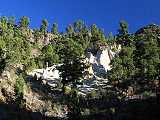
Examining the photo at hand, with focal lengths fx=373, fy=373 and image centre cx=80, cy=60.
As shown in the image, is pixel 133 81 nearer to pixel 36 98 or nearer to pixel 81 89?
pixel 81 89

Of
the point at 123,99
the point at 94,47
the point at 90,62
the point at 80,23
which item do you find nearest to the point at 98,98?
the point at 123,99

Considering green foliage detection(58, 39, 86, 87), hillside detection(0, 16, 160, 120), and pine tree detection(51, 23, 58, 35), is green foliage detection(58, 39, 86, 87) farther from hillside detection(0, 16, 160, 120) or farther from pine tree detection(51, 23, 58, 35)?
pine tree detection(51, 23, 58, 35)

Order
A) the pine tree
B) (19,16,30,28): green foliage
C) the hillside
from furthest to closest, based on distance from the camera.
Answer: the pine tree, (19,16,30,28): green foliage, the hillside

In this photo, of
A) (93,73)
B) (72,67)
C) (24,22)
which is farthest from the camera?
(24,22)

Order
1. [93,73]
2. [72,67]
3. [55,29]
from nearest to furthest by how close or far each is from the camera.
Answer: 1. [72,67]
2. [93,73]
3. [55,29]

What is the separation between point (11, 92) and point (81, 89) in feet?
77.3

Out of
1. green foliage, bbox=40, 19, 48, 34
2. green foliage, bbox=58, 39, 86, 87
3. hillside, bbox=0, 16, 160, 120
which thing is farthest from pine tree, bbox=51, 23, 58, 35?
green foliage, bbox=58, 39, 86, 87

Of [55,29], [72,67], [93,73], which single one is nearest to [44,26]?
[55,29]

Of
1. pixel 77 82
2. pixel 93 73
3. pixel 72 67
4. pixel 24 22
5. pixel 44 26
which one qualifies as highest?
pixel 24 22

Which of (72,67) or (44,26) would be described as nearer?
(72,67)

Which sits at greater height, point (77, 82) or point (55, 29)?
point (55, 29)

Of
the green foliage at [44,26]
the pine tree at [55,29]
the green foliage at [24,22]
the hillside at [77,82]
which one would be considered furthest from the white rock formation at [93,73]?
the pine tree at [55,29]

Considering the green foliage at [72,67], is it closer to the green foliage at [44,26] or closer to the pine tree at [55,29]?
the green foliage at [44,26]

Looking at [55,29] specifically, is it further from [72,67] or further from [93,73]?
[72,67]
